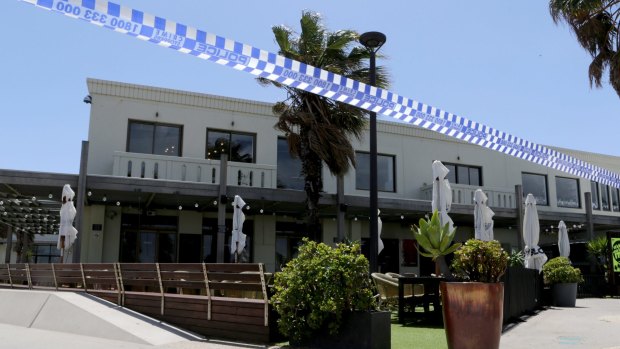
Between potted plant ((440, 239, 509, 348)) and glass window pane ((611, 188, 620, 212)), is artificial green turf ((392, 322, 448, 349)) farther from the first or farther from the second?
glass window pane ((611, 188, 620, 212))

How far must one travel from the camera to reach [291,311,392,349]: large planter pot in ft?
22.0

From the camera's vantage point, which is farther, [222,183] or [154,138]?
[154,138]

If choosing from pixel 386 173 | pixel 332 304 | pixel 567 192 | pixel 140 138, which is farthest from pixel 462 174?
pixel 332 304

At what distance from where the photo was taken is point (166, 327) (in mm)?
8828

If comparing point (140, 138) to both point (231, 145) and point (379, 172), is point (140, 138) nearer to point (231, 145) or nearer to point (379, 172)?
point (231, 145)

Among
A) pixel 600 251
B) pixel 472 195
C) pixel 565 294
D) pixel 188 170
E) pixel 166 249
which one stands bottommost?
pixel 565 294

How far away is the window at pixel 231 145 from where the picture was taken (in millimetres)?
18953

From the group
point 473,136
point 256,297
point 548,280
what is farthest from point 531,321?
point 256,297

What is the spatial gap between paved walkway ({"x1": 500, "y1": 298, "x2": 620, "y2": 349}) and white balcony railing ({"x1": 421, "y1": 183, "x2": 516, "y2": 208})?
911 centimetres

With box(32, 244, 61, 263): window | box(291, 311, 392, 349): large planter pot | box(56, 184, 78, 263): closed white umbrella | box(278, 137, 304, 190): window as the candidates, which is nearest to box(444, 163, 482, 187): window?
box(278, 137, 304, 190): window

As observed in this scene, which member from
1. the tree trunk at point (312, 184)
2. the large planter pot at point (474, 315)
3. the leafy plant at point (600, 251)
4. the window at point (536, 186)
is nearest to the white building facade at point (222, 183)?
the window at point (536, 186)

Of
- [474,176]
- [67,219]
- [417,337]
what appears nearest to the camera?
[417,337]

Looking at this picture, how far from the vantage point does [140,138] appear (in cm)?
1817

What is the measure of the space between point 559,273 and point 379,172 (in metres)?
9.39
